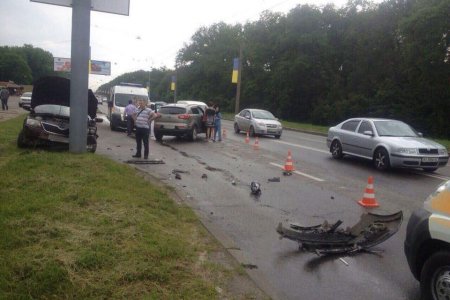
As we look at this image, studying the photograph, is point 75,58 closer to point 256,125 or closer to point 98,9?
point 98,9

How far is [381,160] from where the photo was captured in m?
13.6

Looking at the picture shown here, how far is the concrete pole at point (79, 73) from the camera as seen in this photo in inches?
454

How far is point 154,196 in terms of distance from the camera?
790cm

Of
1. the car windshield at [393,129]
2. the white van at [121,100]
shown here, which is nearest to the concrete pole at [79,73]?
the car windshield at [393,129]

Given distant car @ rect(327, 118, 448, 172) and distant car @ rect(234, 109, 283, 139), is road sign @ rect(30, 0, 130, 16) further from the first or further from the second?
distant car @ rect(234, 109, 283, 139)

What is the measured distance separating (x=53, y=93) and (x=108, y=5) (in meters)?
4.10

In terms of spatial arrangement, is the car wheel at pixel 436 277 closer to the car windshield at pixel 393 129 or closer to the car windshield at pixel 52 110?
the car windshield at pixel 393 129

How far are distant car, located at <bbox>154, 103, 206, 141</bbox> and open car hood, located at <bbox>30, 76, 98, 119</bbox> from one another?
551 centimetres

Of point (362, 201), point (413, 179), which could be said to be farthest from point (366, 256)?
point (413, 179)

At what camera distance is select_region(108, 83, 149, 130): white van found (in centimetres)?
2419

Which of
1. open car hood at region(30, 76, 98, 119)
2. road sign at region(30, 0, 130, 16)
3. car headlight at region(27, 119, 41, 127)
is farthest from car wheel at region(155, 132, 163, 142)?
road sign at region(30, 0, 130, 16)

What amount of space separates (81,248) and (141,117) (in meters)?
8.88

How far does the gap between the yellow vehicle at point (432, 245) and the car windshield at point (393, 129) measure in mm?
10139

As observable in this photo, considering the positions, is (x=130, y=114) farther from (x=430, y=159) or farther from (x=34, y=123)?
(x=430, y=159)
